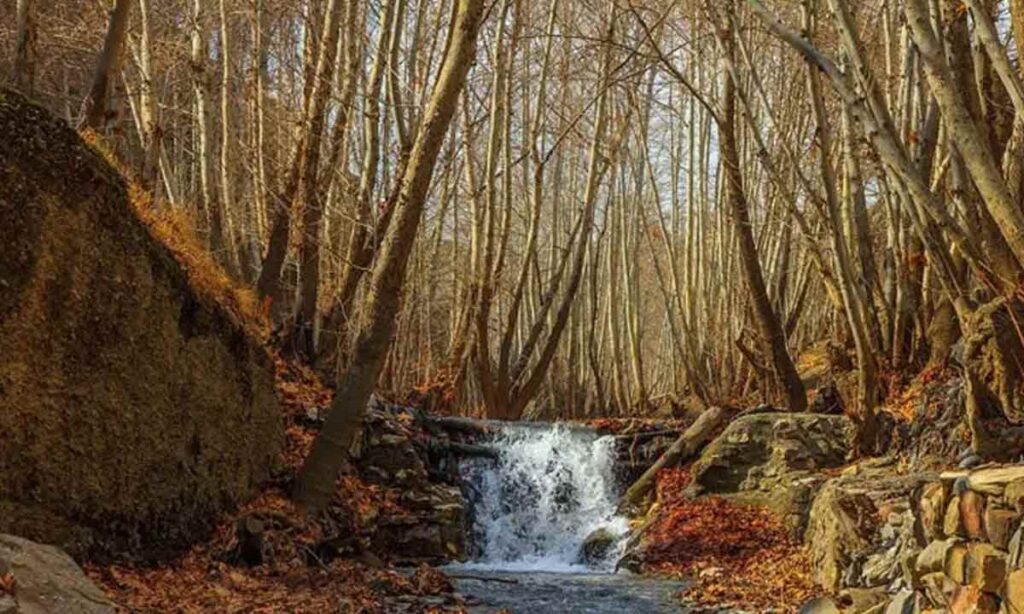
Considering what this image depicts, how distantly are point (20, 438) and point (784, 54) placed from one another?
12.6 m

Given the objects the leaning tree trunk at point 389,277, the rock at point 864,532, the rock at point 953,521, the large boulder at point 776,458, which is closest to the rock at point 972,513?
the rock at point 953,521

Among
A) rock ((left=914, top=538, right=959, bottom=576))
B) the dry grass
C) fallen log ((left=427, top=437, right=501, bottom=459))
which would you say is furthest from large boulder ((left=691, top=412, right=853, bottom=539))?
the dry grass

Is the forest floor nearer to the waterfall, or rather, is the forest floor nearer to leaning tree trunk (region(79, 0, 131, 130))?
the waterfall

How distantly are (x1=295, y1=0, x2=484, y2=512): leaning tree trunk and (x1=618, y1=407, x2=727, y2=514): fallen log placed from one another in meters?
4.60

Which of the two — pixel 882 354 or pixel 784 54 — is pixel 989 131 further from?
pixel 784 54

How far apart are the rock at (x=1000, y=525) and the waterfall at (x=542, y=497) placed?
20.2ft

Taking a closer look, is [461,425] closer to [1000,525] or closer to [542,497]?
[542,497]

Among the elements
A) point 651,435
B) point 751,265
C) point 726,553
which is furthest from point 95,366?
point 651,435

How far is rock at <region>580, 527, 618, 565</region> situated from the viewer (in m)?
10.1

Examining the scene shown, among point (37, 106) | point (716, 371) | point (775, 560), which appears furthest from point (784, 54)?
point (37, 106)

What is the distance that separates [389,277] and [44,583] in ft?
12.7

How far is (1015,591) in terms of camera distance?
3641 millimetres

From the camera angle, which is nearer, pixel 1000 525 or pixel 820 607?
pixel 1000 525

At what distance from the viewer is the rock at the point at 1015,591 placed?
11.8 ft
